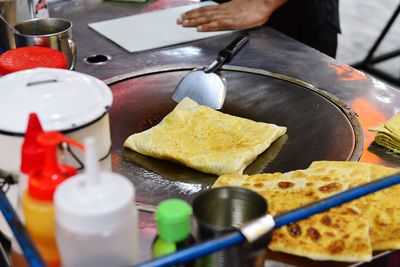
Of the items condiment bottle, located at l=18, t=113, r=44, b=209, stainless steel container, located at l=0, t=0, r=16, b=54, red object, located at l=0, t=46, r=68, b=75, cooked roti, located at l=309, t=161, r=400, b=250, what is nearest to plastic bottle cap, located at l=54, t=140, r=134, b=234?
condiment bottle, located at l=18, t=113, r=44, b=209

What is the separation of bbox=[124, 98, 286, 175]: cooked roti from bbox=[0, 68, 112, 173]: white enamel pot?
37 cm

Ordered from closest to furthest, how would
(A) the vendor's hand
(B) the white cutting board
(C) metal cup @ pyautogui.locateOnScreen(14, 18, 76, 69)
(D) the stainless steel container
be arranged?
(C) metal cup @ pyautogui.locateOnScreen(14, 18, 76, 69), (D) the stainless steel container, (B) the white cutting board, (A) the vendor's hand

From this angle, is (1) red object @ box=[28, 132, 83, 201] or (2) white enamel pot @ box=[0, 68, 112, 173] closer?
(1) red object @ box=[28, 132, 83, 201]

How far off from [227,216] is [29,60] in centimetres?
67

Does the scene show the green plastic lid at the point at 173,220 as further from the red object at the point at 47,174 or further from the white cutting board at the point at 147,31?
the white cutting board at the point at 147,31

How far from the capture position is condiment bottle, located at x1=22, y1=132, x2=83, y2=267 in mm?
839

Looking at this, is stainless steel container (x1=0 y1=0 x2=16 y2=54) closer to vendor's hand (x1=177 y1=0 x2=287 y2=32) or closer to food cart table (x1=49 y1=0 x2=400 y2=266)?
food cart table (x1=49 y1=0 x2=400 y2=266)

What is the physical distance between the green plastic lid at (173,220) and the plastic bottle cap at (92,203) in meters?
0.06

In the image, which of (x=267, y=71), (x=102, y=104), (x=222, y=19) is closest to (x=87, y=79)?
(x=102, y=104)

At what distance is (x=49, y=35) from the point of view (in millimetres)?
1668

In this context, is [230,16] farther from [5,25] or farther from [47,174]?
[47,174]

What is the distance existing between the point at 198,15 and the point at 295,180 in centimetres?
112

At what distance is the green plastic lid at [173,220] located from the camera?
0.83 m

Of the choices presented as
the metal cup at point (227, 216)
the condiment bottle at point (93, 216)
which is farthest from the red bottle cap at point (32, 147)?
the metal cup at point (227, 216)
